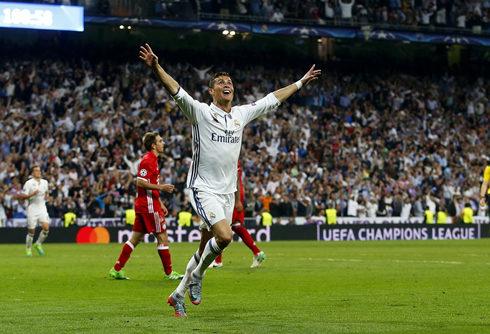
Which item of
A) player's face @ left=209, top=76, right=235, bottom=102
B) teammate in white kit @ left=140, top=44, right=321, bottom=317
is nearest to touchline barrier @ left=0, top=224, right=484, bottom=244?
teammate in white kit @ left=140, top=44, right=321, bottom=317

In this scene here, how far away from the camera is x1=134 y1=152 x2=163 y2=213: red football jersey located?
12875mm

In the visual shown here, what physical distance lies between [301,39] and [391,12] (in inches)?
196

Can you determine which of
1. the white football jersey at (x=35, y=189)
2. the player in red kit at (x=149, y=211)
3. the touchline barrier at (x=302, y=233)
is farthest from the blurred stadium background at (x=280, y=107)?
the player in red kit at (x=149, y=211)

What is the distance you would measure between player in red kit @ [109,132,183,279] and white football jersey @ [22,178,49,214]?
7.81 metres

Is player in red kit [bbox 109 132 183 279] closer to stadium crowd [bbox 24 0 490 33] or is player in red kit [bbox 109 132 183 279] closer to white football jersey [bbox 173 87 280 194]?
white football jersey [bbox 173 87 280 194]

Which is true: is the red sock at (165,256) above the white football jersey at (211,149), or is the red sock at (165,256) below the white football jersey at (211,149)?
below

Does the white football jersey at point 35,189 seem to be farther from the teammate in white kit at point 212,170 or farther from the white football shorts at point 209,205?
the white football shorts at point 209,205

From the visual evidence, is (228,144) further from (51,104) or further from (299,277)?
(51,104)

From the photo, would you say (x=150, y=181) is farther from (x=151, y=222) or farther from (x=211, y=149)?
(x=211, y=149)

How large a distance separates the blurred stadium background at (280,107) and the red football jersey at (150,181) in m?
15.8

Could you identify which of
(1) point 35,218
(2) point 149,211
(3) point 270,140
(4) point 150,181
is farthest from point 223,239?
(3) point 270,140

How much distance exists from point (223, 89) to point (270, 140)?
26.6 metres

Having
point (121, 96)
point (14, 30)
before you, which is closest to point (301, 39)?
point (121, 96)

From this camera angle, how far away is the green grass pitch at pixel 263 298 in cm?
741
